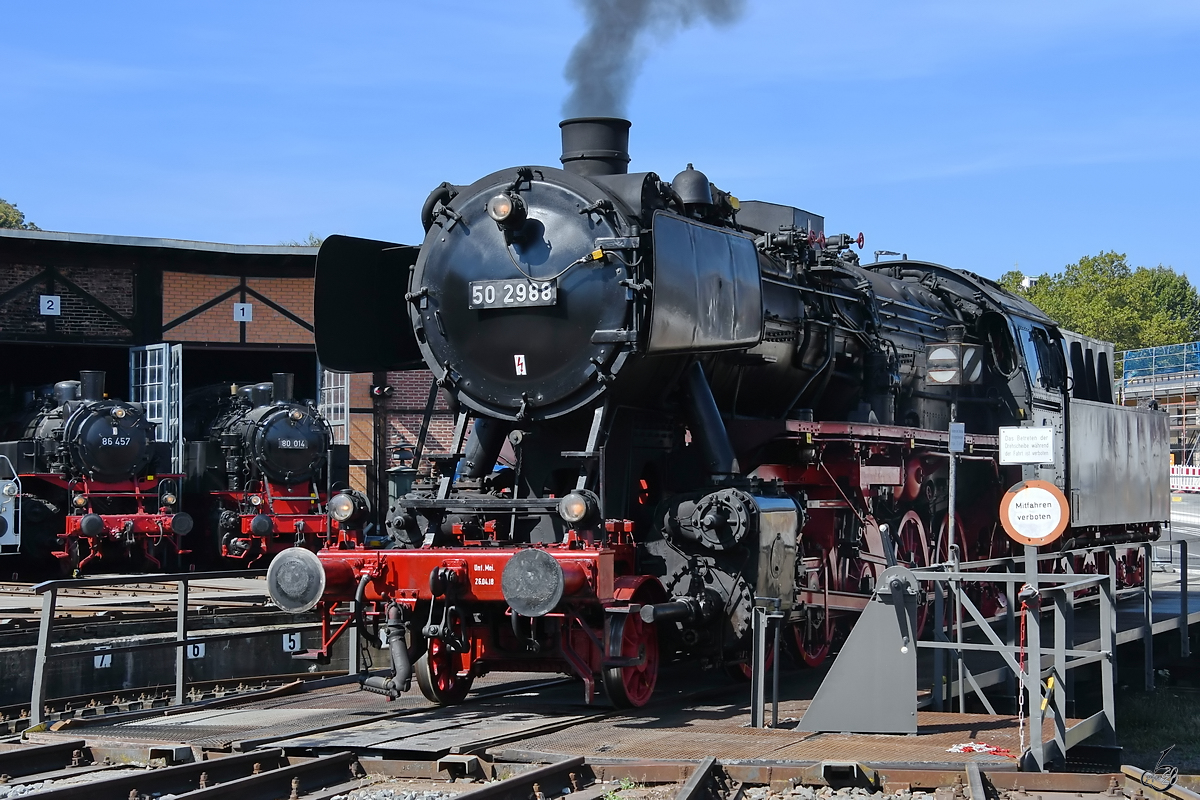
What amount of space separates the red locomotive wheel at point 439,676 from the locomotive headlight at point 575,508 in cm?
126

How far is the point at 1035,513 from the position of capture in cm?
750

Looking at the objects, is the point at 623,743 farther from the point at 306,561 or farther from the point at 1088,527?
the point at 1088,527

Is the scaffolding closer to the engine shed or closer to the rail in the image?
the engine shed

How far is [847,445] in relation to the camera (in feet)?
34.5

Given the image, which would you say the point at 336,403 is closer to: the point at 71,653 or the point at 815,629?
the point at 71,653

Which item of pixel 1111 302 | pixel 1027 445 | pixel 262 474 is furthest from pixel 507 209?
pixel 1111 302

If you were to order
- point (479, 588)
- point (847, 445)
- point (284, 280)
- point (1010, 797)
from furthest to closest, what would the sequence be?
point (284, 280)
point (847, 445)
point (479, 588)
point (1010, 797)

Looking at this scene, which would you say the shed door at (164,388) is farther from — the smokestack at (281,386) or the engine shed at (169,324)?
the smokestack at (281,386)

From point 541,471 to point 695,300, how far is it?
5.20 feet

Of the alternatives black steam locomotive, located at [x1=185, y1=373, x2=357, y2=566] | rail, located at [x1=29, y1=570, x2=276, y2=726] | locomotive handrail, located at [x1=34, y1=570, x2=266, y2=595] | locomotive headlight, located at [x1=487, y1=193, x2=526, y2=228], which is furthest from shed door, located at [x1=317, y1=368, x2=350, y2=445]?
locomotive headlight, located at [x1=487, y1=193, x2=526, y2=228]

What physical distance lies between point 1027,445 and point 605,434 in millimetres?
4111

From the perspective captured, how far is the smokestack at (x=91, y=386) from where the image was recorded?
20109mm

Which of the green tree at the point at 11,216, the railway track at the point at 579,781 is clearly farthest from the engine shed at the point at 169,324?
the green tree at the point at 11,216

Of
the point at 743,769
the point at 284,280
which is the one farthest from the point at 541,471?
the point at 284,280
